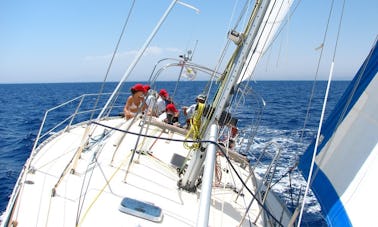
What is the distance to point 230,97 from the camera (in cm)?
393

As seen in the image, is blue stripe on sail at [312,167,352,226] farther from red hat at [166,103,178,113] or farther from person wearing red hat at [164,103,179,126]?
red hat at [166,103,178,113]

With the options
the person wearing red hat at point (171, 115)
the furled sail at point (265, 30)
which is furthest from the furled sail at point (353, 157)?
the person wearing red hat at point (171, 115)

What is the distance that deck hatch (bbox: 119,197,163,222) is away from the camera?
10.3 ft

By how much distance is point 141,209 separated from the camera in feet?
10.6

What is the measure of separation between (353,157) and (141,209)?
2012 millimetres

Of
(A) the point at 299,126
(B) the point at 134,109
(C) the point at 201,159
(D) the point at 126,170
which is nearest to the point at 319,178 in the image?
(C) the point at 201,159

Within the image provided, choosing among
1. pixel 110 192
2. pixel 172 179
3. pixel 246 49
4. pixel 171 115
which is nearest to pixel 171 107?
pixel 171 115

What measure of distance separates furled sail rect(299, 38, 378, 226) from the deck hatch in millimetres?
1553

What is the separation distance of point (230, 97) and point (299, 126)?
14140 millimetres

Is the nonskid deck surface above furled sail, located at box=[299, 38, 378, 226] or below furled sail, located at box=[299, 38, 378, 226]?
below

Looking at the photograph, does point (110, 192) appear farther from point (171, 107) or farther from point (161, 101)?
point (161, 101)

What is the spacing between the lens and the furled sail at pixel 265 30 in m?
3.65

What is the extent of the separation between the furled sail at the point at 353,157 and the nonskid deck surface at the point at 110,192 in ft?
3.70

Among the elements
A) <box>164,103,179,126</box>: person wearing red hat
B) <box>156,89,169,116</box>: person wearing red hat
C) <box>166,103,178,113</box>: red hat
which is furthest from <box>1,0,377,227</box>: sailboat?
<box>156,89,169,116</box>: person wearing red hat
